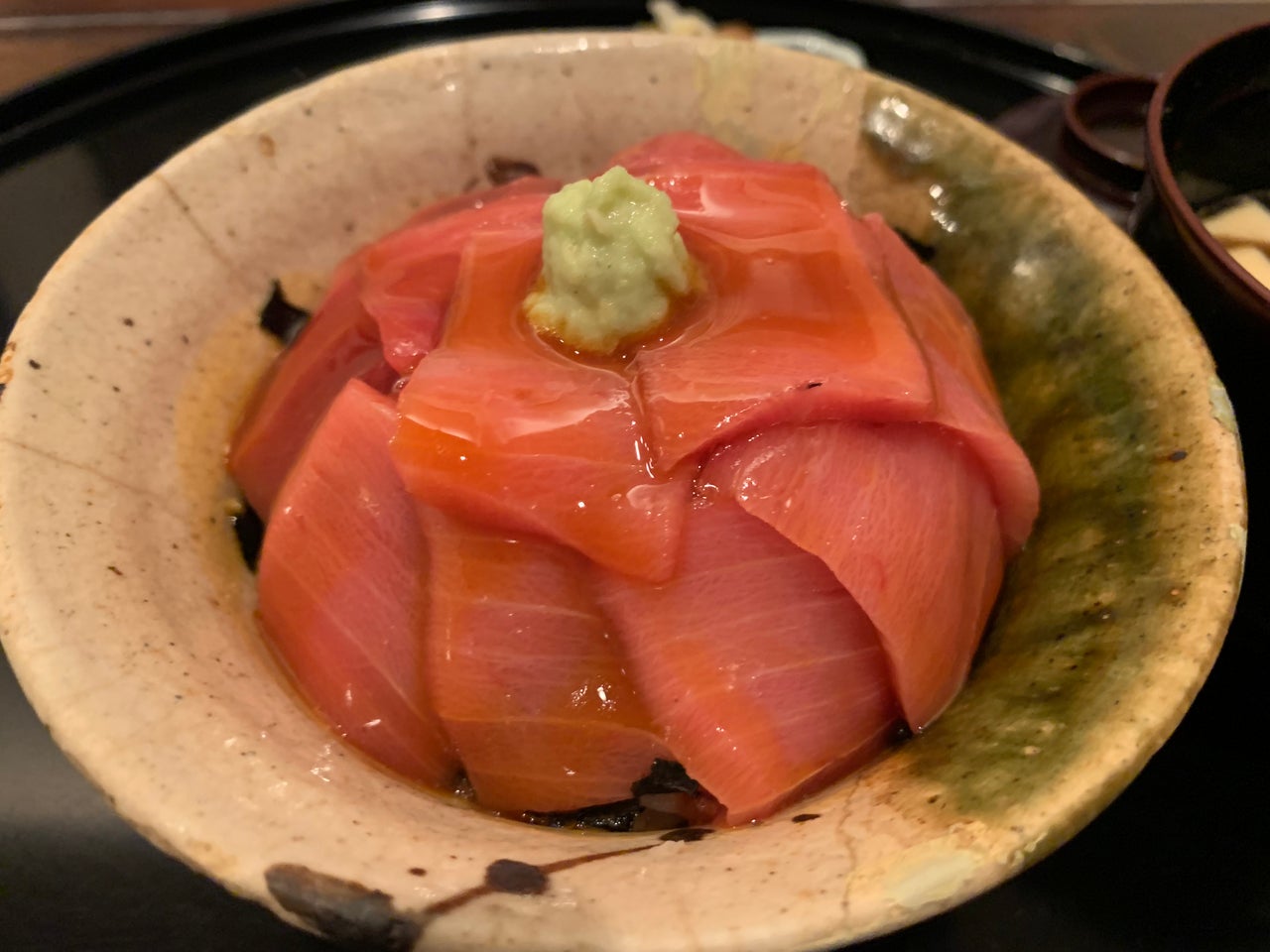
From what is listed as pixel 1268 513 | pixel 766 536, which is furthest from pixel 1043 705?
pixel 1268 513

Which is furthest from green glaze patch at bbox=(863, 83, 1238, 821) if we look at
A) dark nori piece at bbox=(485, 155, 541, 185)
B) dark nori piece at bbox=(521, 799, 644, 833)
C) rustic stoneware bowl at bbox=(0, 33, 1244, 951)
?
dark nori piece at bbox=(485, 155, 541, 185)

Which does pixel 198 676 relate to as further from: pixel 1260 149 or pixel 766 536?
pixel 1260 149

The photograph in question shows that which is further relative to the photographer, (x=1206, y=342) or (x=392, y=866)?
(x=1206, y=342)

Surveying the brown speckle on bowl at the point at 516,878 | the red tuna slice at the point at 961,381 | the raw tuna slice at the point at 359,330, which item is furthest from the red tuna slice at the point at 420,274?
the brown speckle on bowl at the point at 516,878

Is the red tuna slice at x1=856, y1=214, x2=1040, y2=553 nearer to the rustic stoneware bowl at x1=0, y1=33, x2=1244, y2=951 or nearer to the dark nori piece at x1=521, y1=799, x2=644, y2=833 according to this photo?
the rustic stoneware bowl at x1=0, y1=33, x2=1244, y2=951

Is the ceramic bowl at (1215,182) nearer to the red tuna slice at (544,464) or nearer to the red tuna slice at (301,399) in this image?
the red tuna slice at (544,464)

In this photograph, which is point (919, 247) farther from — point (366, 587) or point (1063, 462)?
point (366, 587)

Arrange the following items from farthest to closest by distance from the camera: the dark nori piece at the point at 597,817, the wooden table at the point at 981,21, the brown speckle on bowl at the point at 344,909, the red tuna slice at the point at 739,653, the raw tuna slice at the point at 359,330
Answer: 1. the wooden table at the point at 981,21
2. the raw tuna slice at the point at 359,330
3. the dark nori piece at the point at 597,817
4. the red tuna slice at the point at 739,653
5. the brown speckle on bowl at the point at 344,909
